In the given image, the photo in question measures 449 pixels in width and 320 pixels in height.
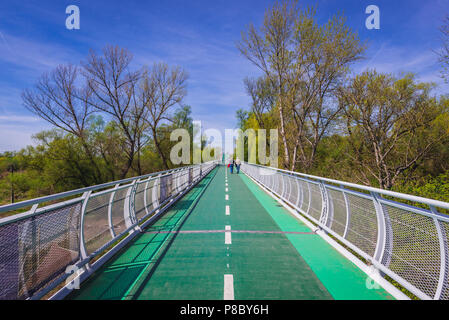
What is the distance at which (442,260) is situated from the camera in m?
2.57

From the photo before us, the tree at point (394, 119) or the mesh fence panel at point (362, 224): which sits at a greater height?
the tree at point (394, 119)

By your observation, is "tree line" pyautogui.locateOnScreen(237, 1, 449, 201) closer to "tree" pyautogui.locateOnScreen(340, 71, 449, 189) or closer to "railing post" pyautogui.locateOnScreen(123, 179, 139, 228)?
"tree" pyautogui.locateOnScreen(340, 71, 449, 189)

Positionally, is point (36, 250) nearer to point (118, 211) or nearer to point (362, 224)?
point (118, 211)

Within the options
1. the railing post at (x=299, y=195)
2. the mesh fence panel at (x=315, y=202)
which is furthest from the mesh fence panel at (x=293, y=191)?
the mesh fence panel at (x=315, y=202)

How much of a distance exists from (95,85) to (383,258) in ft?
93.4

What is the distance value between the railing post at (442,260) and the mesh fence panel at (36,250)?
4.87 m

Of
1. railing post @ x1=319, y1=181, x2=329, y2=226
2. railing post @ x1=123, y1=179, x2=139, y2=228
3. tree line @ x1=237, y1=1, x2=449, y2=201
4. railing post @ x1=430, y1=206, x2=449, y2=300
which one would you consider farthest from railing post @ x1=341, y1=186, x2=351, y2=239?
tree line @ x1=237, y1=1, x2=449, y2=201

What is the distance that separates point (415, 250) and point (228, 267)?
2.79 m

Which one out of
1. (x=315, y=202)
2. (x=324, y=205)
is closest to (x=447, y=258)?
(x=324, y=205)

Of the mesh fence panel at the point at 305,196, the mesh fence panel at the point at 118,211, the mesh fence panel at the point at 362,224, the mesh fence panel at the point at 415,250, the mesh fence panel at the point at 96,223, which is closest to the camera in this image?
the mesh fence panel at the point at 415,250

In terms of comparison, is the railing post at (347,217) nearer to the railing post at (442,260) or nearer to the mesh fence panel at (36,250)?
the railing post at (442,260)

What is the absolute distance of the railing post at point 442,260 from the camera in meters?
2.51
